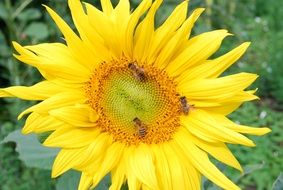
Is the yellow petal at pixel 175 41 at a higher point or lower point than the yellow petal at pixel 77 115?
higher

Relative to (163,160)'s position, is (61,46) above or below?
above

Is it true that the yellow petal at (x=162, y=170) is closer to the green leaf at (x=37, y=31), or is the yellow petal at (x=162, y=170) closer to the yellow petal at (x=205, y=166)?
the yellow petal at (x=205, y=166)

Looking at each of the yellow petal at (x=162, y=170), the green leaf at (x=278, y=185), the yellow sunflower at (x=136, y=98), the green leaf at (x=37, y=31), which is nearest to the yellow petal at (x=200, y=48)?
the yellow sunflower at (x=136, y=98)

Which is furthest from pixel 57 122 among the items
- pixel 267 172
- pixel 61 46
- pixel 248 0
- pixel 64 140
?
pixel 248 0

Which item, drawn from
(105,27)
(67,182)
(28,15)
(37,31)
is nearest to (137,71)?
(105,27)

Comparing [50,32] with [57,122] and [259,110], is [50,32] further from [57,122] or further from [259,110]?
[57,122]

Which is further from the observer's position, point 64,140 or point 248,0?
point 248,0

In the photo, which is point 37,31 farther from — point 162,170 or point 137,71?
point 162,170
